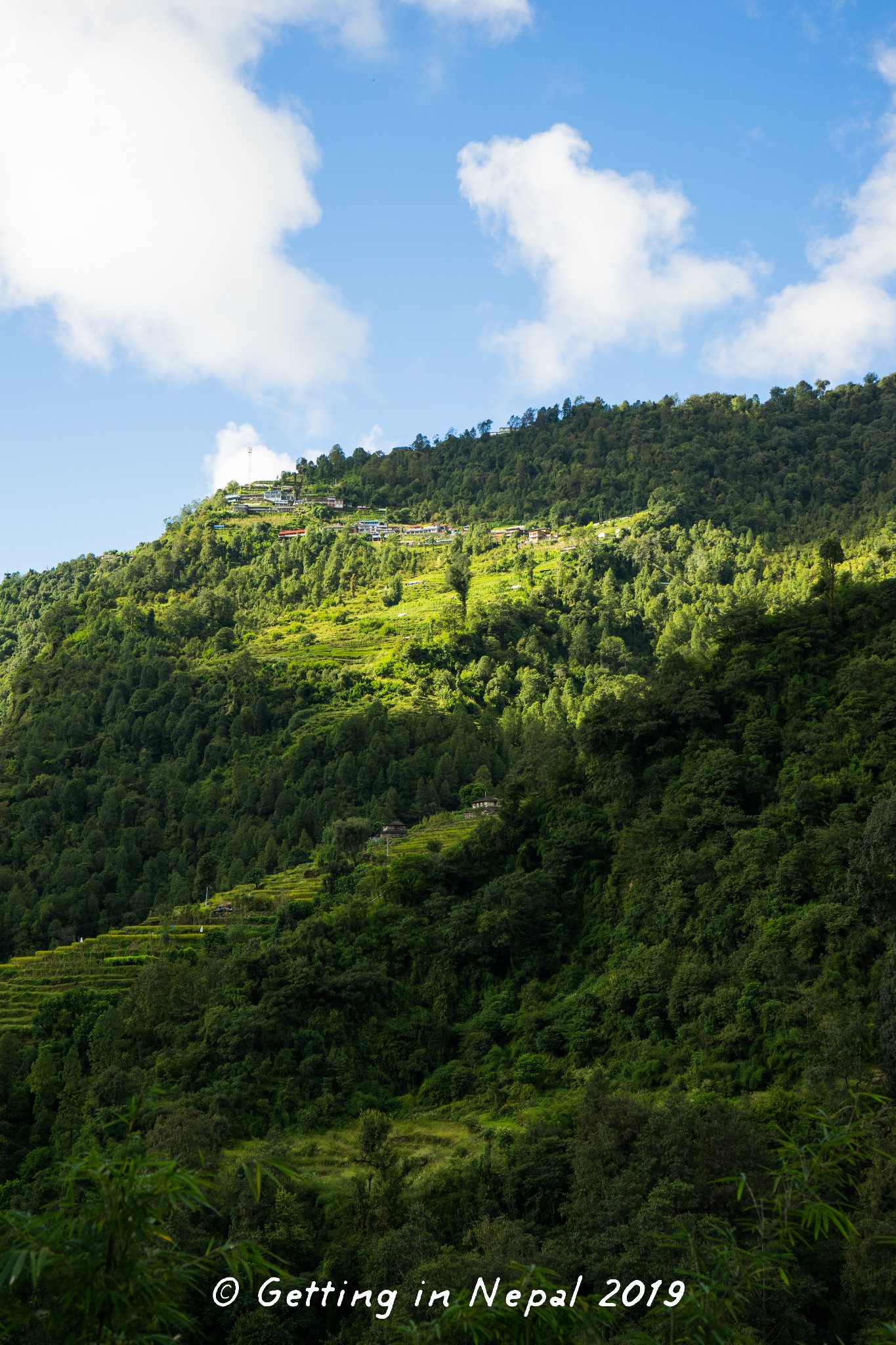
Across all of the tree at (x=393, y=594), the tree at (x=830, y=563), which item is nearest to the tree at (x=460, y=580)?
the tree at (x=393, y=594)

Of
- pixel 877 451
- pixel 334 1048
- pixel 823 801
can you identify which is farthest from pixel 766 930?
pixel 877 451

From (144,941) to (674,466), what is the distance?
260 ft

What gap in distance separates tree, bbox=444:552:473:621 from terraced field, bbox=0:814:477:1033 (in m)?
34.7

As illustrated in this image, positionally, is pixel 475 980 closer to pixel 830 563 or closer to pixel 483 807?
pixel 483 807

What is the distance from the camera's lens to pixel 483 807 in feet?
166

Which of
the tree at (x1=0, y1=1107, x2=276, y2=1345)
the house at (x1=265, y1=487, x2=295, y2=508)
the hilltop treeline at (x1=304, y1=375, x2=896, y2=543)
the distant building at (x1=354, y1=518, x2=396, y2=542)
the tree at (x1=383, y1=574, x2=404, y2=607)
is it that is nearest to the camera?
the tree at (x1=0, y1=1107, x2=276, y2=1345)

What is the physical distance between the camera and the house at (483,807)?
49.5m

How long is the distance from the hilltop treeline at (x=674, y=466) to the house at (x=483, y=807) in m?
46.8

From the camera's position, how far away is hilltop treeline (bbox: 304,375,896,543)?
94625mm

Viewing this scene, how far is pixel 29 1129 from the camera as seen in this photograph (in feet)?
99.2

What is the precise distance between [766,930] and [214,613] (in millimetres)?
68623

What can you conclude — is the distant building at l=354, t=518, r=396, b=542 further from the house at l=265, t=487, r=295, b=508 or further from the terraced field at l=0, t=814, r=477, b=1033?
the terraced field at l=0, t=814, r=477, b=1033

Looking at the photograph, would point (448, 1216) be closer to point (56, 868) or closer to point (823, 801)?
point (823, 801)

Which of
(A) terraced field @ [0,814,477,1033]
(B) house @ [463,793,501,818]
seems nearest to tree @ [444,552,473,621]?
(B) house @ [463,793,501,818]
